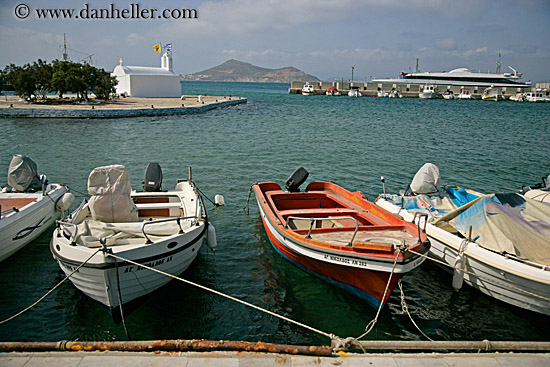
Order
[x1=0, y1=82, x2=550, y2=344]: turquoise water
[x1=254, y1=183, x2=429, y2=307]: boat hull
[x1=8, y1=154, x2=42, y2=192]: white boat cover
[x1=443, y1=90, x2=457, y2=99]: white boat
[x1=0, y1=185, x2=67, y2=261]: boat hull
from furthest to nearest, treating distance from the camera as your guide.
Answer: [x1=443, y1=90, x2=457, y2=99]: white boat
[x1=8, y1=154, x2=42, y2=192]: white boat cover
[x1=0, y1=185, x2=67, y2=261]: boat hull
[x1=0, y1=82, x2=550, y2=344]: turquoise water
[x1=254, y1=183, x2=429, y2=307]: boat hull

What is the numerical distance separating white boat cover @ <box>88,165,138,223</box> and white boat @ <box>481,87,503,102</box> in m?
106

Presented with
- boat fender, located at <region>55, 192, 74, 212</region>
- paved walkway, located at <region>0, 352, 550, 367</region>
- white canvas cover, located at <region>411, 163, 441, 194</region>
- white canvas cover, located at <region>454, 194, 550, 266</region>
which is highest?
white canvas cover, located at <region>411, 163, 441, 194</region>

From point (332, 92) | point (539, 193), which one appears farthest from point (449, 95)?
point (539, 193)

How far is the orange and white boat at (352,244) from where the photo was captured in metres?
7.11

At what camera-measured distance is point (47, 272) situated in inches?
360

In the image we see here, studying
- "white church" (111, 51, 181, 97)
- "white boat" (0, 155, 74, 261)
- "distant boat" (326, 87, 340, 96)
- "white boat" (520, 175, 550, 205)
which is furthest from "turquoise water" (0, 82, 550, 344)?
"distant boat" (326, 87, 340, 96)

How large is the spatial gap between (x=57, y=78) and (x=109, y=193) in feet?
143

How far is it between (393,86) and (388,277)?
112 meters

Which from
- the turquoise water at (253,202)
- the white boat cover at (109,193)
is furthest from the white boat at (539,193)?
the white boat cover at (109,193)

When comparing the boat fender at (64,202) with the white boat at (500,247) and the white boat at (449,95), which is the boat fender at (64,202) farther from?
the white boat at (449,95)

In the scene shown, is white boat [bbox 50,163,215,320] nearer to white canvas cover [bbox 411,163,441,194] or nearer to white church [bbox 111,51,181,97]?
white canvas cover [bbox 411,163,441,194]

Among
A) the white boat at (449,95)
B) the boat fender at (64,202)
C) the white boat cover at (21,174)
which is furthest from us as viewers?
the white boat at (449,95)

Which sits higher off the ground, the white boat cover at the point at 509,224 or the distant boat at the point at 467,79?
the distant boat at the point at 467,79

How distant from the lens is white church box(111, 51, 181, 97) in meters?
59.2
